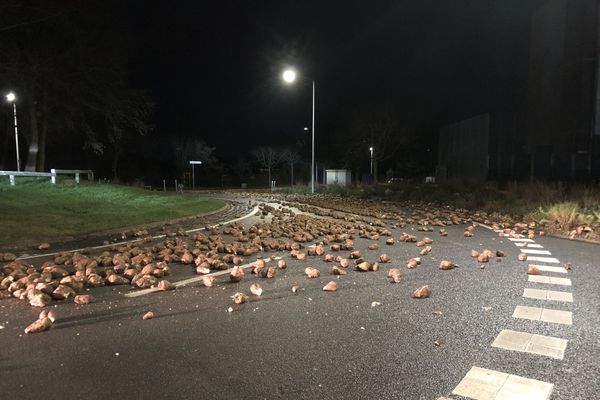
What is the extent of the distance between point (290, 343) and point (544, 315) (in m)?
3.04

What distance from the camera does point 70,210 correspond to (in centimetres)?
1647

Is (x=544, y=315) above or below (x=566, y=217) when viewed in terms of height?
below

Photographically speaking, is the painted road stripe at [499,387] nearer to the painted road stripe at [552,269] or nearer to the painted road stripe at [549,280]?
the painted road stripe at [549,280]

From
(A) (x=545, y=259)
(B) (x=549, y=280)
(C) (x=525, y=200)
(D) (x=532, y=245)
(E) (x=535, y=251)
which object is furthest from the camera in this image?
(C) (x=525, y=200)

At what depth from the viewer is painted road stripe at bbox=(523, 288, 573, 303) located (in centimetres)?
609

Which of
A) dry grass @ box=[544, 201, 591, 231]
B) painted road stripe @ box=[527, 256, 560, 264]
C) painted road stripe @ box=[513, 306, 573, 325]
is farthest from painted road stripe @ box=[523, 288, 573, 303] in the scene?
dry grass @ box=[544, 201, 591, 231]

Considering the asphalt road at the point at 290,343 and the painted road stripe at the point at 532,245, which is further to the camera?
the painted road stripe at the point at 532,245

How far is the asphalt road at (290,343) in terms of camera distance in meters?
3.53

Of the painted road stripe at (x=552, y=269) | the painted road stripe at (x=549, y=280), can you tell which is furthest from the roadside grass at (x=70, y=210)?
the painted road stripe at (x=552, y=269)

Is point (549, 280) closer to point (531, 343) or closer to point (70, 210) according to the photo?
point (531, 343)

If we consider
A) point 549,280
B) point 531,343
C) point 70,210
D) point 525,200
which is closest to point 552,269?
point 549,280

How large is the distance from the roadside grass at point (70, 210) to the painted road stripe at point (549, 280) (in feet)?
32.8

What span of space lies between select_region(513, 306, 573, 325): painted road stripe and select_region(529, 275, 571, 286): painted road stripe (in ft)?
5.34

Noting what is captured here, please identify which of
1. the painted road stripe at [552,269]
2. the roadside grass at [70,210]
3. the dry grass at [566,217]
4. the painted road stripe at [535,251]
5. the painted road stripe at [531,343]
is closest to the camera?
the painted road stripe at [531,343]
